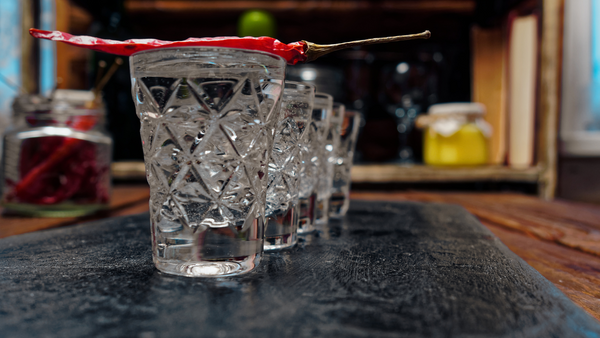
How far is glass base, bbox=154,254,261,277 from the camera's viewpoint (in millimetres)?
318

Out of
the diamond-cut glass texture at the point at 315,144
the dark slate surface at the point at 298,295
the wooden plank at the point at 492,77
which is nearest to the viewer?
the dark slate surface at the point at 298,295

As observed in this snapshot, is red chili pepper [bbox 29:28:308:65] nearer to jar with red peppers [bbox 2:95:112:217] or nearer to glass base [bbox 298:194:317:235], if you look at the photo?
glass base [bbox 298:194:317:235]

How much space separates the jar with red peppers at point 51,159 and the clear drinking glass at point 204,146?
0.49m

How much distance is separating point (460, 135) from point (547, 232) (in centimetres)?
83

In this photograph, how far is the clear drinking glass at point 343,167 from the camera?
644 millimetres

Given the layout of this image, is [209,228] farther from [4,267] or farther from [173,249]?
[4,267]

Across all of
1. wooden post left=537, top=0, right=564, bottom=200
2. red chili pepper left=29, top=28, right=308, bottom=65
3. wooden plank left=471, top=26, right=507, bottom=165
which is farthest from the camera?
wooden plank left=471, top=26, right=507, bottom=165

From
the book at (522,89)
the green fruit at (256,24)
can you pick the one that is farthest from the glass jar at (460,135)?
the green fruit at (256,24)

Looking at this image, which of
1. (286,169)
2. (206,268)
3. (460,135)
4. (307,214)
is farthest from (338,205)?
(460,135)

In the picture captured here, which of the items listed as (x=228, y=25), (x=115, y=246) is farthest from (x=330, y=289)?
(x=228, y=25)

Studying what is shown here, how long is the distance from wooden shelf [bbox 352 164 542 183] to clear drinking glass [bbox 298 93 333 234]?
0.89 metres

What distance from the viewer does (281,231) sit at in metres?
0.42

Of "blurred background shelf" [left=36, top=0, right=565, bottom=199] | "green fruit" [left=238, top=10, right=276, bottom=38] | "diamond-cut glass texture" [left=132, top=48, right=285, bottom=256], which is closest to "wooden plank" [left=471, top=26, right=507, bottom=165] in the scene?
"blurred background shelf" [left=36, top=0, right=565, bottom=199]

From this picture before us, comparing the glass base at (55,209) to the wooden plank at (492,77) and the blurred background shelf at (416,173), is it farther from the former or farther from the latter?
the wooden plank at (492,77)
